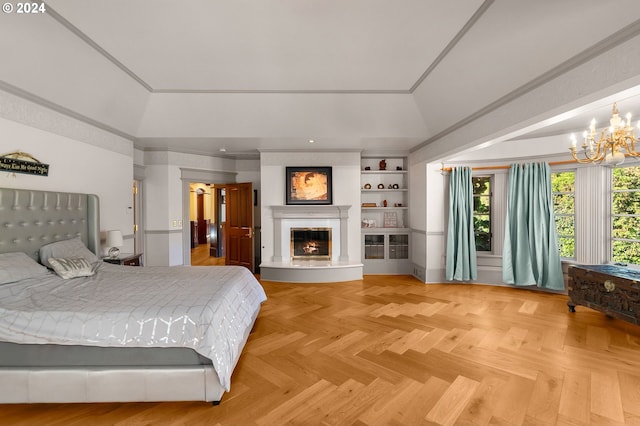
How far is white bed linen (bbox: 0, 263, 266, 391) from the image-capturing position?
186cm

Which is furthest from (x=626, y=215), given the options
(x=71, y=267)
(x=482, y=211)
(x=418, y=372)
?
(x=71, y=267)

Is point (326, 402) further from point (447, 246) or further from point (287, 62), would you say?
point (447, 246)

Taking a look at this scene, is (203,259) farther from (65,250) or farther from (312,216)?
(65,250)

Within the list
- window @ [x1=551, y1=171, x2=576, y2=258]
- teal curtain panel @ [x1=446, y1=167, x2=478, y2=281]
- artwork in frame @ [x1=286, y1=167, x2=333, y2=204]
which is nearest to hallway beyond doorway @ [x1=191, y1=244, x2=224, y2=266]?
artwork in frame @ [x1=286, y1=167, x2=333, y2=204]

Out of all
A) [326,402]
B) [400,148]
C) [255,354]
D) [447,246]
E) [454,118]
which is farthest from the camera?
[400,148]

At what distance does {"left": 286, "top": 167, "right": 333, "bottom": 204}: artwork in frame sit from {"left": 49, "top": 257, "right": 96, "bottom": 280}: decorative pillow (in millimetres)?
3314

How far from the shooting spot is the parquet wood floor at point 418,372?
1859 millimetres

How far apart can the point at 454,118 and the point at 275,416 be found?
414cm

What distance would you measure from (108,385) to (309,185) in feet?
13.9

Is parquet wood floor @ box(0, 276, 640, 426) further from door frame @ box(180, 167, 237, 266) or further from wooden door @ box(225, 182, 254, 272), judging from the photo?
door frame @ box(180, 167, 237, 266)

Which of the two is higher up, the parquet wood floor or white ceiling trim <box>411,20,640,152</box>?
white ceiling trim <box>411,20,640,152</box>

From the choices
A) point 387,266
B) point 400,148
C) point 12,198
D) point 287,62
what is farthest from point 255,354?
point 400,148

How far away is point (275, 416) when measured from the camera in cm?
185

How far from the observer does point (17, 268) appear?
245cm
